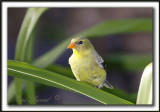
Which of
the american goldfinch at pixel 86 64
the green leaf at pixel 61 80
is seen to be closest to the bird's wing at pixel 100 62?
the american goldfinch at pixel 86 64

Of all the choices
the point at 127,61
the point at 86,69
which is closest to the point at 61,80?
the point at 86,69

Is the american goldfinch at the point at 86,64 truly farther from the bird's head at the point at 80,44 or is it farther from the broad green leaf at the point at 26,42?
the broad green leaf at the point at 26,42

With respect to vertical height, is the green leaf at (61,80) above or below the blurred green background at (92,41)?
below

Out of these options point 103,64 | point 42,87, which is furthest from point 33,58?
point 103,64

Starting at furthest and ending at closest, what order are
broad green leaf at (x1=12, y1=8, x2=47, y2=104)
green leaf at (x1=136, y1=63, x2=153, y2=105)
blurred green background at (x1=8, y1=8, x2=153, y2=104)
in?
1. blurred green background at (x1=8, y1=8, x2=153, y2=104)
2. broad green leaf at (x1=12, y1=8, x2=47, y2=104)
3. green leaf at (x1=136, y1=63, x2=153, y2=105)

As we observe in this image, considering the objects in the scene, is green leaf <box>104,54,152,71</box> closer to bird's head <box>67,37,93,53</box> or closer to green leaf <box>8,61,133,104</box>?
bird's head <box>67,37,93,53</box>

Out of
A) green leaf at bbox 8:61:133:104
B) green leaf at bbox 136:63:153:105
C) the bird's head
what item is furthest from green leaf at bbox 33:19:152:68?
green leaf at bbox 136:63:153:105
